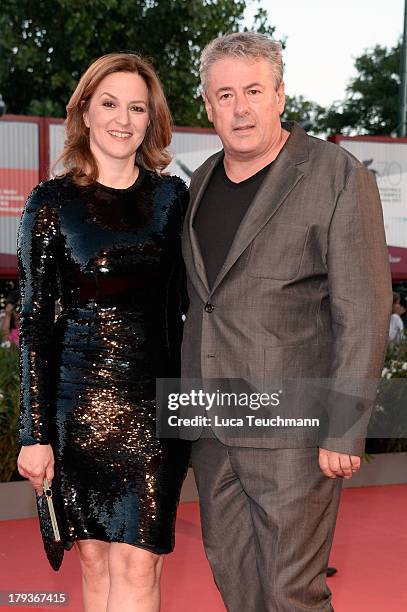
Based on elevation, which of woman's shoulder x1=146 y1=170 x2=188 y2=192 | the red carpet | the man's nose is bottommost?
the red carpet

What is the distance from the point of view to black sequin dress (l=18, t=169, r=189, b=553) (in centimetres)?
321

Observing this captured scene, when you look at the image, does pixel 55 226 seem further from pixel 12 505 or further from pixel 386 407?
pixel 386 407

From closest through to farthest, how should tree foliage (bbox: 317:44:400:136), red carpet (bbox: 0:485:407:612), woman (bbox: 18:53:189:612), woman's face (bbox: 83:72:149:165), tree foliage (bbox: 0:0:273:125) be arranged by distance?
woman (bbox: 18:53:189:612) → woman's face (bbox: 83:72:149:165) → red carpet (bbox: 0:485:407:612) → tree foliage (bbox: 0:0:273:125) → tree foliage (bbox: 317:44:400:136)

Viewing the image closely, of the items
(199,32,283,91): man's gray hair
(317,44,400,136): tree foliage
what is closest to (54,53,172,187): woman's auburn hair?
(199,32,283,91): man's gray hair

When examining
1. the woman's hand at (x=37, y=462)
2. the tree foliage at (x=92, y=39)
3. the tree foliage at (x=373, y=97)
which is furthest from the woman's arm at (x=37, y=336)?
the tree foliage at (x=373, y=97)

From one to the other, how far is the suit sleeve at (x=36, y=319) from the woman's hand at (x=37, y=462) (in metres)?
0.02

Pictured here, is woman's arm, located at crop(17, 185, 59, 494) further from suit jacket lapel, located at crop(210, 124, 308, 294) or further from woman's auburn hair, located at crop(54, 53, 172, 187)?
suit jacket lapel, located at crop(210, 124, 308, 294)

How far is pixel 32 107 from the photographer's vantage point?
22297 millimetres

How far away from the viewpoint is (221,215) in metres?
3.24

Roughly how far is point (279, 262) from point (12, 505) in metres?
4.11

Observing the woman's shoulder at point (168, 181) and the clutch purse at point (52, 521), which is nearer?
the clutch purse at point (52, 521)

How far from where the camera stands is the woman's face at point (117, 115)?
332cm

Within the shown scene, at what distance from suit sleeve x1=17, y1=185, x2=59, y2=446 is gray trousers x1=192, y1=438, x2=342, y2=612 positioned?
20.0 inches

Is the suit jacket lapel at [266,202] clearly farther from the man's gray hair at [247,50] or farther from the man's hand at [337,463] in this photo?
the man's hand at [337,463]
